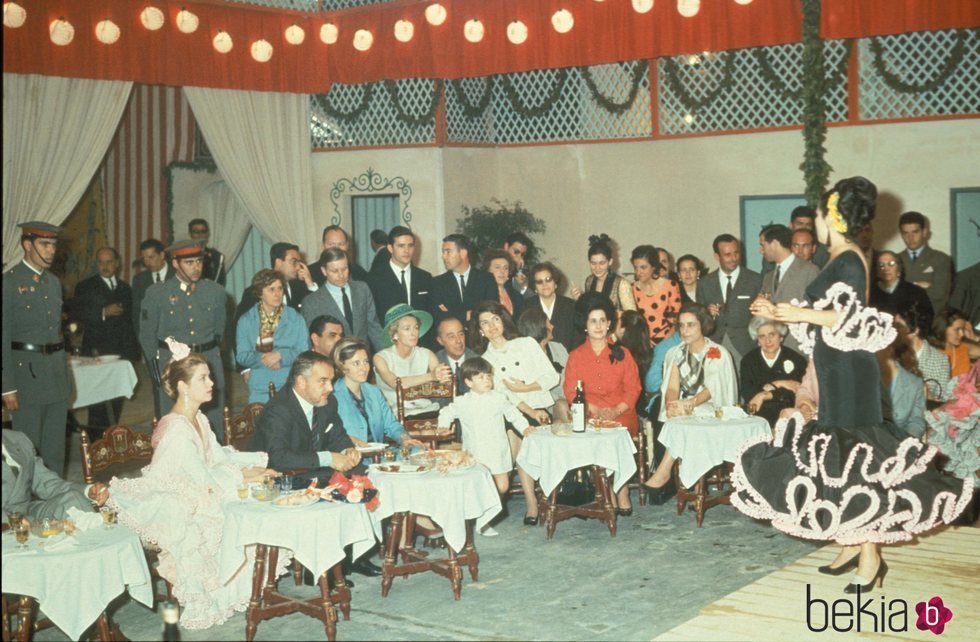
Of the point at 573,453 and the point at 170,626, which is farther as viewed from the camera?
the point at 573,453

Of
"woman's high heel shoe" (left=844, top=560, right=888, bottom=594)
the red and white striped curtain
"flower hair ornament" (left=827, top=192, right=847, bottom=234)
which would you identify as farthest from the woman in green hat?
the red and white striped curtain

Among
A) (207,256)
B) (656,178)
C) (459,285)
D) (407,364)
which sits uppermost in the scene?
(656,178)

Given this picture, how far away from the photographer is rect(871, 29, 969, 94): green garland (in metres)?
9.40

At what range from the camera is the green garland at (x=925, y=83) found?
370 inches

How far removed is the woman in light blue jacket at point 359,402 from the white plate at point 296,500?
3.45 ft

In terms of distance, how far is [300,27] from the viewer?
33.4ft

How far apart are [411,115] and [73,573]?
Result: 7470 mm

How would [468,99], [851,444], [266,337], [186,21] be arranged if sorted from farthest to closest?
[468,99] → [186,21] → [266,337] → [851,444]

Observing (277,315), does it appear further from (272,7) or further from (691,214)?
(691,214)

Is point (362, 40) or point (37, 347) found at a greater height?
point (362, 40)

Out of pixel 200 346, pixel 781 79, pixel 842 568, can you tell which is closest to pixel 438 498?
pixel 842 568

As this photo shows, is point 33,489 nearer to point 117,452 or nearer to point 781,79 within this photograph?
point 117,452

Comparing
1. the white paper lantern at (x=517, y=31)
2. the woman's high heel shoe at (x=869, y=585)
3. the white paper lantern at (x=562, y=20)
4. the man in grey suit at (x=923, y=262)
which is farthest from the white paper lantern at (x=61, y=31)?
the woman's high heel shoe at (x=869, y=585)

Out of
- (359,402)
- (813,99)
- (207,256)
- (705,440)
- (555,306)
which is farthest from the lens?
(207,256)
